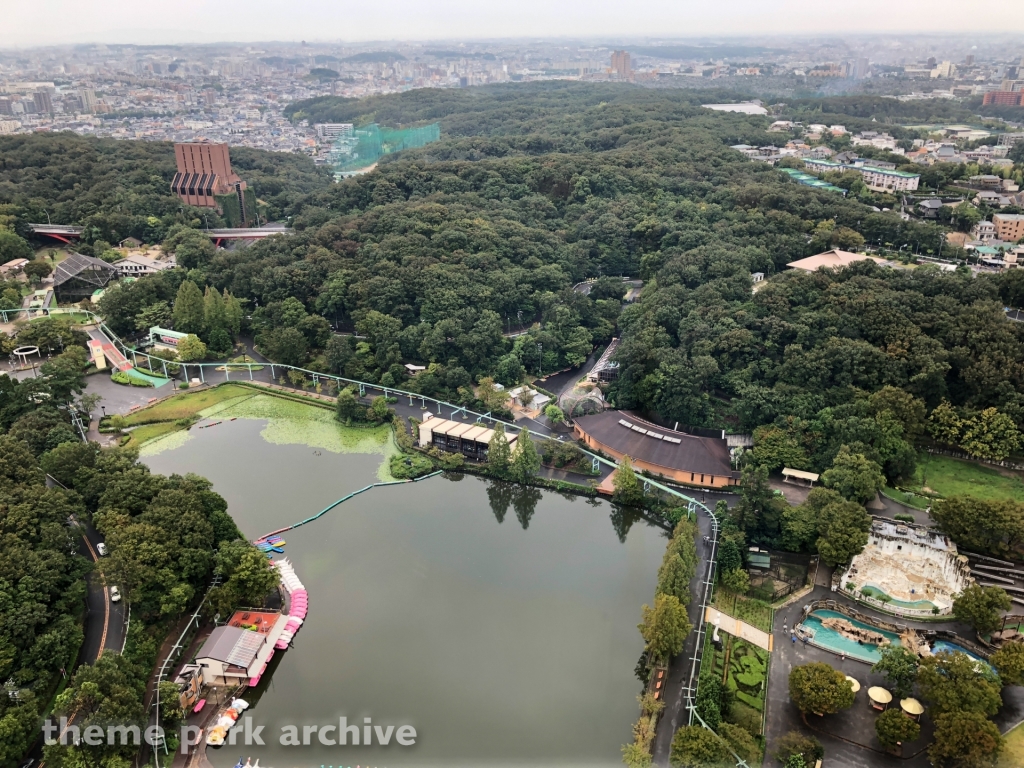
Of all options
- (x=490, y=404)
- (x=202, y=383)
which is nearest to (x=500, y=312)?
(x=490, y=404)

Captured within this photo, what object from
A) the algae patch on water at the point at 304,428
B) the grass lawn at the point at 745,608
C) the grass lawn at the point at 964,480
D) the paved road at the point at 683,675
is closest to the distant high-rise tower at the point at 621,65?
the algae patch on water at the point at 304,428

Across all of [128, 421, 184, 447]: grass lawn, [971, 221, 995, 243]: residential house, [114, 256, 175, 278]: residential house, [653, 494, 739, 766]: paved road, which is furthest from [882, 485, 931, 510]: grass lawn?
[114, 256, 175, 278]: residential house

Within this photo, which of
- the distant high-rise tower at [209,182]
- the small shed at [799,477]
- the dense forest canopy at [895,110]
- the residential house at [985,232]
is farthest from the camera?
the dense forest canopy at [895,110]

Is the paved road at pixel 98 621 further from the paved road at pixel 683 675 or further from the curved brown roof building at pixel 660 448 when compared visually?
the curved brown roof building at pixel 660 448

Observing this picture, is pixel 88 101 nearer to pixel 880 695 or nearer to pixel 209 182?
pixel 209 182

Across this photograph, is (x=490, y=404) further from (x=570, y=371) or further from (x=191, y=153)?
(x=191, y=153)
